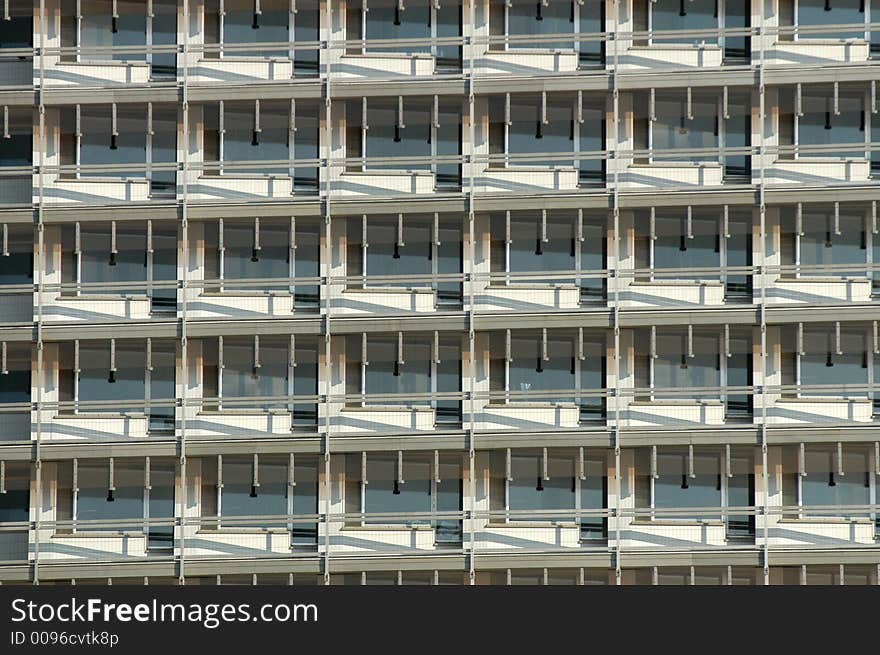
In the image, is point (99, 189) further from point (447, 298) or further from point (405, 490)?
point (405, 490)

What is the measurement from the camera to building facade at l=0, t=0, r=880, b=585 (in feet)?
114

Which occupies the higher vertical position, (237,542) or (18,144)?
(18,144)

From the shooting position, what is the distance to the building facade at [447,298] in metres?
34.7

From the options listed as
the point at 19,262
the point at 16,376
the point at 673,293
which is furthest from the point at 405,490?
the point at 19,262

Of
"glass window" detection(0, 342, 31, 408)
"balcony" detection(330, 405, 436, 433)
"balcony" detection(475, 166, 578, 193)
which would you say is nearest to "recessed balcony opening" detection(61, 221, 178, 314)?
"glass window" detection(0, 342, 31, 408)

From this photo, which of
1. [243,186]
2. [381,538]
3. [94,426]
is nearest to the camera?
[381,538]

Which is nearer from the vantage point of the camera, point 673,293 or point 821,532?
point 821,532

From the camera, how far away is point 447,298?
35.4 m

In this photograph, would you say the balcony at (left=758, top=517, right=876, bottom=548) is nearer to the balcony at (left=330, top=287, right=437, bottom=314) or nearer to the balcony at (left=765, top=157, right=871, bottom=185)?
the balcony at (left=765, top=157, right=871, bottom=185)

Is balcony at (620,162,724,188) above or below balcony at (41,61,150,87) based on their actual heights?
below
